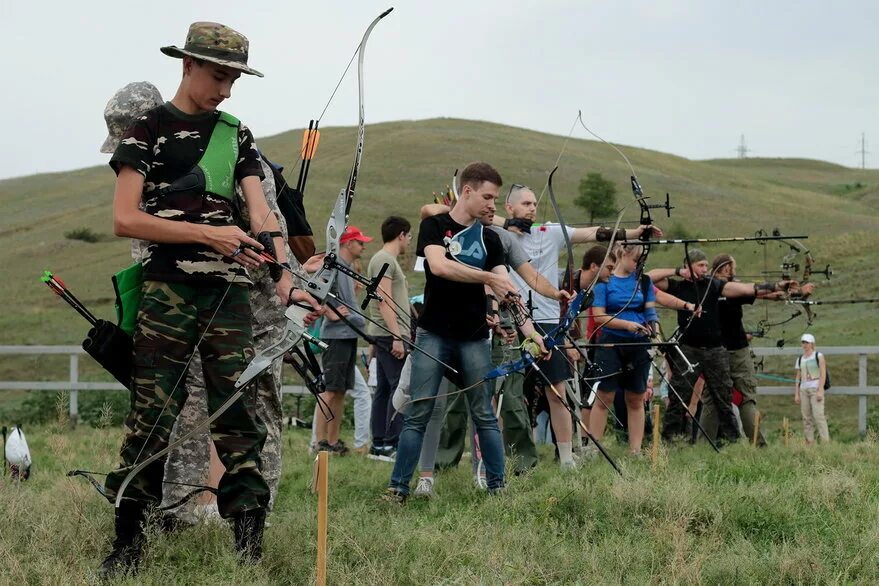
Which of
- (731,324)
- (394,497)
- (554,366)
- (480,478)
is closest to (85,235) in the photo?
(731,324)

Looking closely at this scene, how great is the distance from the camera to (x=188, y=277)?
4.79 metres

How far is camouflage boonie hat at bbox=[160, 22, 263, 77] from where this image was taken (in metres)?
4.71

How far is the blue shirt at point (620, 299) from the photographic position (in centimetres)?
952


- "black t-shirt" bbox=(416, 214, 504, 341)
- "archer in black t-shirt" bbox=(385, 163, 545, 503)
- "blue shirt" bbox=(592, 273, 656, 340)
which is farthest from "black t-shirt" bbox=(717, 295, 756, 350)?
"black t-shirt" bbox=(416, 214, 504, 341)

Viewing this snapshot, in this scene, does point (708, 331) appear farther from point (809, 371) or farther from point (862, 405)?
point (862, 405)

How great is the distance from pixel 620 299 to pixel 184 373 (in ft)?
17.6

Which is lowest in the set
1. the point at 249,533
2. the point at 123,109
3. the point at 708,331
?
the point at 249,533

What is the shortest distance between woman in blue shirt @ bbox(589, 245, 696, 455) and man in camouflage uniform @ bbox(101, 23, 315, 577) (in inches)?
192

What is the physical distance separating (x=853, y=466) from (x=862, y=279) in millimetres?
25905

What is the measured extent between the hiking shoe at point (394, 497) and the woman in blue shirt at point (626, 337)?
2.81m

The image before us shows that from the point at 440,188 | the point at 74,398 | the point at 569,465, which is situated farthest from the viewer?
the point at 440,188

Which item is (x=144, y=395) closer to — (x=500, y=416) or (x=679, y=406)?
(x=500, y=416)

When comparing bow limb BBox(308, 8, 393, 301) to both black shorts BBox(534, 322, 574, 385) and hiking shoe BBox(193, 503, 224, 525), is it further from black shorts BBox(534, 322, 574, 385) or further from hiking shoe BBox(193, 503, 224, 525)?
black shorts BBox(534, 322, 574, 385)

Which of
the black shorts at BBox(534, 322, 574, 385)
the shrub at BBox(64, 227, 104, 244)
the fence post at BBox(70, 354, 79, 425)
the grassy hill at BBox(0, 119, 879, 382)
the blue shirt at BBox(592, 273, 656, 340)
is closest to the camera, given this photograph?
the black shorts at BBox(534, 322, 574, 385)
